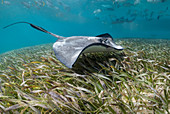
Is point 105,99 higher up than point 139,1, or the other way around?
point 139,1

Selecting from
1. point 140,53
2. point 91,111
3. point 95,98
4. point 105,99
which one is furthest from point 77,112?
point 140,53

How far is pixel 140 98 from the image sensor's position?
3.61 feet

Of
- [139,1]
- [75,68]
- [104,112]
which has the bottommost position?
[104,112]

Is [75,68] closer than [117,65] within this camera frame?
Yes

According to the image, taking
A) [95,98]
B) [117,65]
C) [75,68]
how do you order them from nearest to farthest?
[95,98], [75,68], [117,65]

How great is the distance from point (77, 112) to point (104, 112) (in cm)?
28

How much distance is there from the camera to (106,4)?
3284 cm

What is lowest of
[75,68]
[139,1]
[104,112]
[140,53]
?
[104,112]

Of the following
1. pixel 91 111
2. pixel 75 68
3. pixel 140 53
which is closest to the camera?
pixel 91 111

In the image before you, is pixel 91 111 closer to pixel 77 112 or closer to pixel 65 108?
pixel 77 112

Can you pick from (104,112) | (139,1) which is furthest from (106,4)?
(104,112)

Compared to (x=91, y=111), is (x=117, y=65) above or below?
above

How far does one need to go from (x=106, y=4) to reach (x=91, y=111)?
37993mm

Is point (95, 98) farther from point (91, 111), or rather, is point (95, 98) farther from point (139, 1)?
point (139, 1)
